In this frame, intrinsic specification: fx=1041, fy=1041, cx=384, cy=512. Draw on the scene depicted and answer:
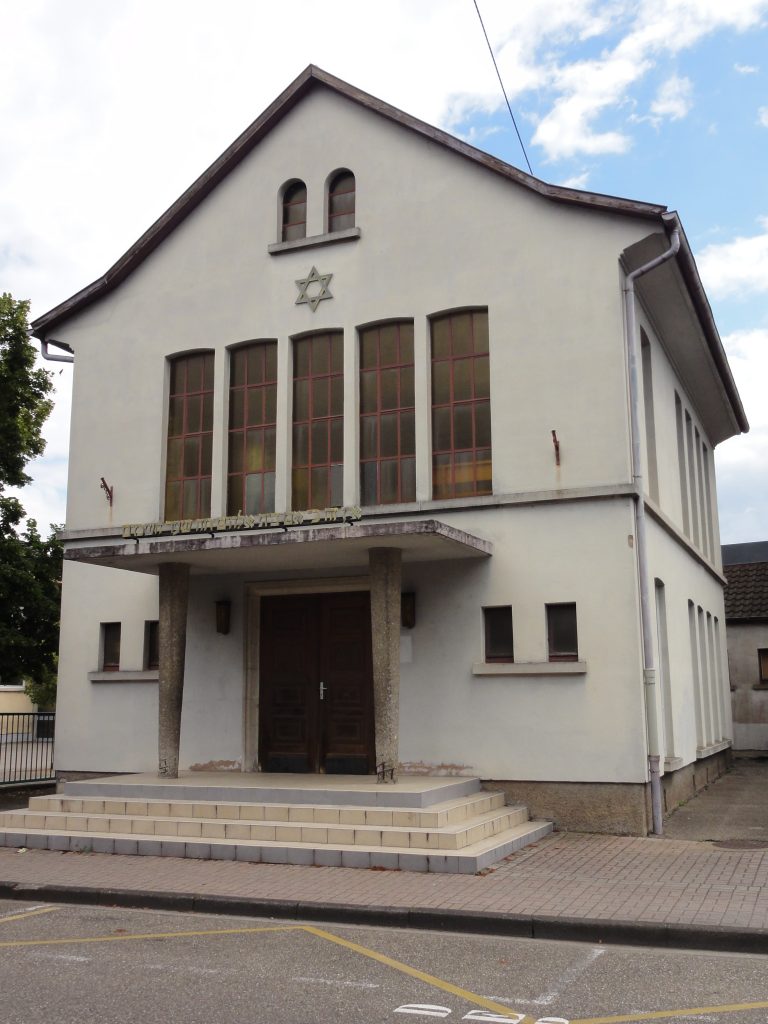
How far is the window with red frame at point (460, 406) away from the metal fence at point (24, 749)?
8912 millimetres

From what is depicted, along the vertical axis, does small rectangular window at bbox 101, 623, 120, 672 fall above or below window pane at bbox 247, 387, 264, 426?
below

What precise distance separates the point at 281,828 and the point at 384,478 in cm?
543

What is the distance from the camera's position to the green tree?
80.5ft

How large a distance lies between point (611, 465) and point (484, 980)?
788cm

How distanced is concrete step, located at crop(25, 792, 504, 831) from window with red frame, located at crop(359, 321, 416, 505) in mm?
4497

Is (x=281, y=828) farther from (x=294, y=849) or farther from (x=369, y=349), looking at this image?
(x=369, y=349)

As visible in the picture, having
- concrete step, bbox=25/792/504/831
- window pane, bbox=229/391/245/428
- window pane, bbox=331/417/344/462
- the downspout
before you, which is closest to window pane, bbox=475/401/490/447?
the downspout

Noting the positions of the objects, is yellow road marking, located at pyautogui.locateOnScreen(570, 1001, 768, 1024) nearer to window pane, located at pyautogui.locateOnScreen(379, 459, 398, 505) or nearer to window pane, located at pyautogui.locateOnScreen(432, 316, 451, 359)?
window pane, located at pyautogui.locateOnScreen(379, 459, 398, 505)

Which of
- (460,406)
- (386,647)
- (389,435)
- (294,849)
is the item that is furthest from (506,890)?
(389,435)

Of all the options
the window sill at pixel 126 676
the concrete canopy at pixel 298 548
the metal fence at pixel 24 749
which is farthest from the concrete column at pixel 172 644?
the metal fence at pixel 24 749

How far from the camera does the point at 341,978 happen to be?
6.59 meters

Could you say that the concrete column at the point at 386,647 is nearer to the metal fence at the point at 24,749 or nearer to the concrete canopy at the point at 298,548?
the concrete canopy at the point at 298,548

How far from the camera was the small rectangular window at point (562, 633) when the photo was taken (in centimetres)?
1322

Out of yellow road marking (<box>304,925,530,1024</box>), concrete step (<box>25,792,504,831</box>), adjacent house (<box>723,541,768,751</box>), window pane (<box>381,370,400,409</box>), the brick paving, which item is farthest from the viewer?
adjacent house (<box>723,541,768,751</box>)
